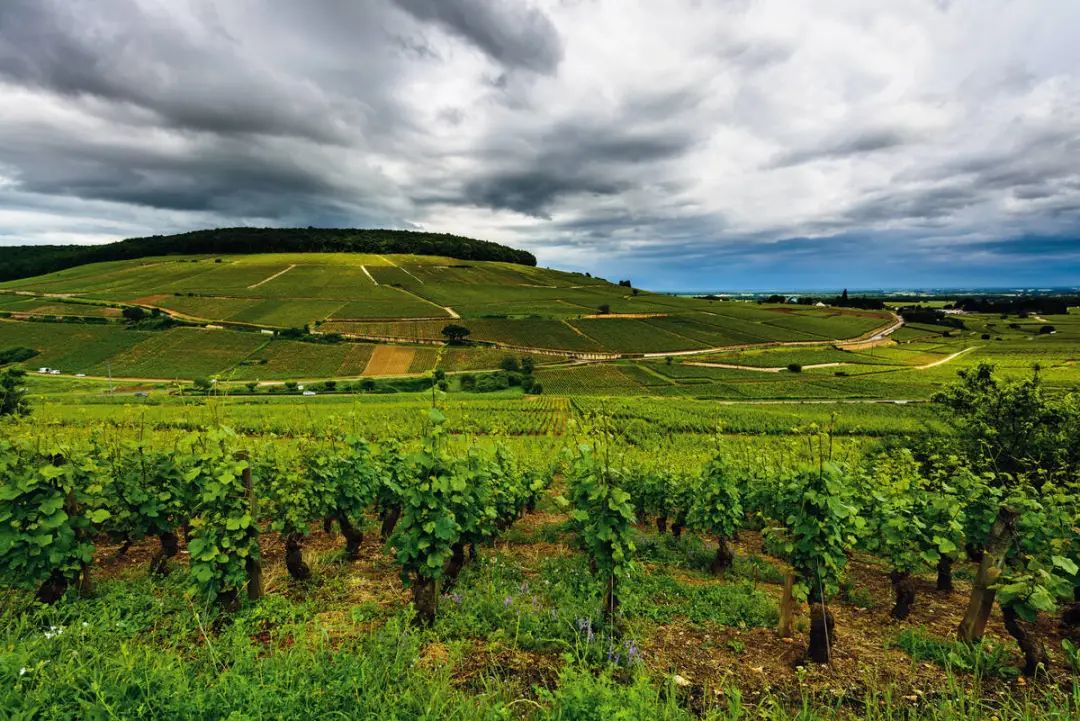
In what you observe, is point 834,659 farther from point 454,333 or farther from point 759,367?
point 454,333

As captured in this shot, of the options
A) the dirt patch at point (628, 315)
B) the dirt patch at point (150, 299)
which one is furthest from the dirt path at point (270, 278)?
the dirt patch at point (628, 315)

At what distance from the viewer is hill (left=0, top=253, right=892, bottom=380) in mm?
79875

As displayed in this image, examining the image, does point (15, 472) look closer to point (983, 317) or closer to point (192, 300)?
point (192, 300)

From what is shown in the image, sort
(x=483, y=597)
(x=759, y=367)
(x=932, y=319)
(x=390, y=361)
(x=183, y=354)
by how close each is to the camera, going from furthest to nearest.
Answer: (x=932, y=319)
(x=759, y=367)
(x=390, y=361)
(x=183, y=354)
(x=483, y=597)

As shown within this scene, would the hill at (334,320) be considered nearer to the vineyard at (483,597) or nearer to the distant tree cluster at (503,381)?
the distant tree cluster at (503,381)

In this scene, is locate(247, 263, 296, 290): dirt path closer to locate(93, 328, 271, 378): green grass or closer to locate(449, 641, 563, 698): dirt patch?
locate(93, 328, 271, 378): green grass

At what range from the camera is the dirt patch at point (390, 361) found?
248 ft

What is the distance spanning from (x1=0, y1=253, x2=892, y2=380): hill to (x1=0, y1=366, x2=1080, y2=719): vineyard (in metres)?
69.1

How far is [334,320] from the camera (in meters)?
102

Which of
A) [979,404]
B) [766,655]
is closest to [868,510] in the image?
[766,655]

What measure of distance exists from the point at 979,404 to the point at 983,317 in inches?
6883

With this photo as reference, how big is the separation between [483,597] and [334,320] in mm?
104998

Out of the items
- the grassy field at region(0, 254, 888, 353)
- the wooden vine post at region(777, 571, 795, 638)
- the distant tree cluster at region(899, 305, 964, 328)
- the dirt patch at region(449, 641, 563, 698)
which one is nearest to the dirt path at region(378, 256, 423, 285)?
the grassy field at region(0, 254, 888, 353)

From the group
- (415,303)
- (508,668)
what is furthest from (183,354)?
(508,668)
